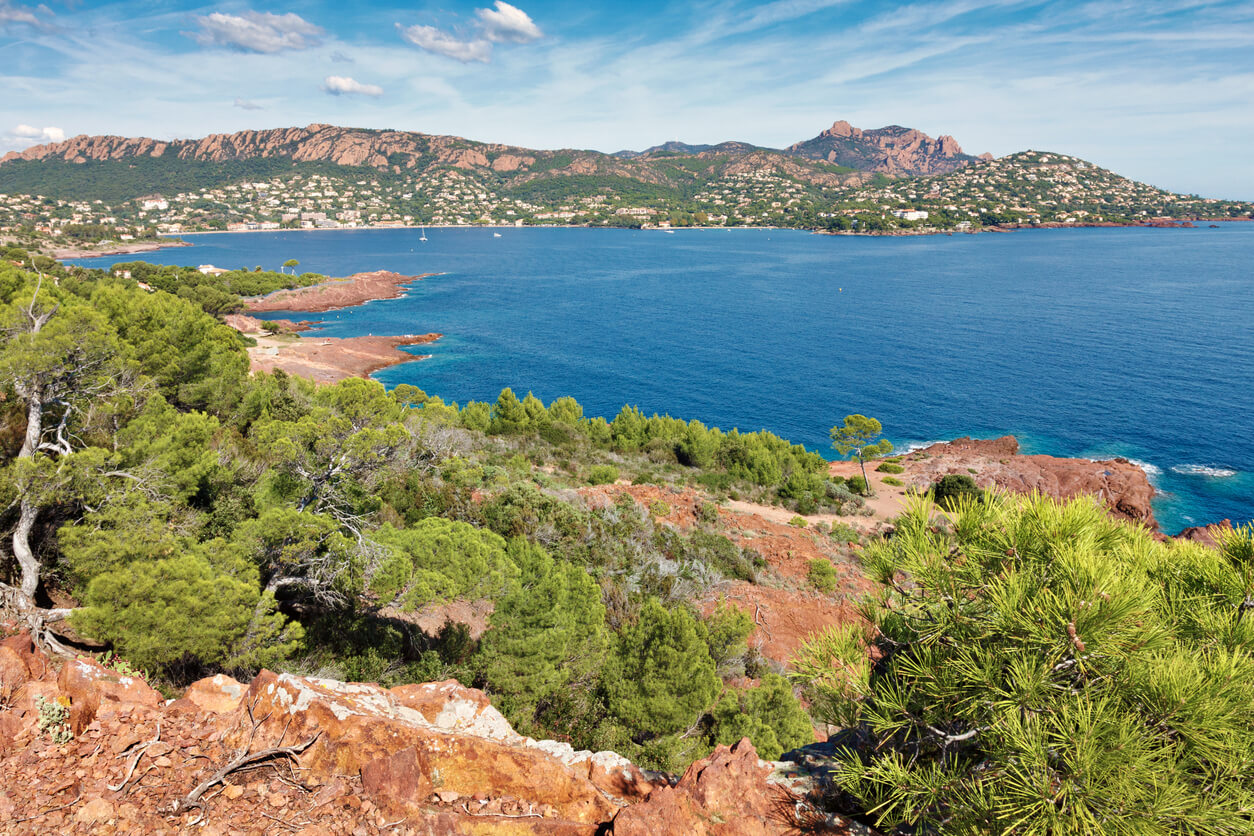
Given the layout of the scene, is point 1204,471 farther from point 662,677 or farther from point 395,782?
point 395,782

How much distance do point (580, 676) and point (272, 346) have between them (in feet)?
181

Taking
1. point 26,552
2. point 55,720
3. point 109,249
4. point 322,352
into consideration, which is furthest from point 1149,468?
point 109,249

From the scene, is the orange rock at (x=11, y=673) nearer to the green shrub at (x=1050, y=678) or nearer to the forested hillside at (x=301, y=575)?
the forested hillside at (x=301, y=575)

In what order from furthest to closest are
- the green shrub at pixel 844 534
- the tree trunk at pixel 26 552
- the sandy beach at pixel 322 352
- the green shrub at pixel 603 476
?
1. the sandy beach at pixel 322 352
2. the green shrub at pixel 603 476
3. the green shrub at pixel 844 534
4. the tree trunk at pixel 26 552

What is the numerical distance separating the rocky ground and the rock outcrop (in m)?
29.6

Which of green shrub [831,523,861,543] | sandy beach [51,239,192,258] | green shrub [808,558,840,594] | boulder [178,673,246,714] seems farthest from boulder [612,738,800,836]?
sandy beach [51,239,192,258]

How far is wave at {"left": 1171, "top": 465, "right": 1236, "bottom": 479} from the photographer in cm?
3397

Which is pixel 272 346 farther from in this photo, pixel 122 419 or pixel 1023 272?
pixel 1023 272

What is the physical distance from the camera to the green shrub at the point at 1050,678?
2.95 m

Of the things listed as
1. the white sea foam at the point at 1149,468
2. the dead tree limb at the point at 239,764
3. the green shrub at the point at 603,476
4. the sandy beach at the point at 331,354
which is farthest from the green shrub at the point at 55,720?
the white sea foam at the point at 1149,468

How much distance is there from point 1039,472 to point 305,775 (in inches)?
1478

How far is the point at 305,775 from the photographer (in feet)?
16.0

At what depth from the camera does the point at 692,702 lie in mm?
9859

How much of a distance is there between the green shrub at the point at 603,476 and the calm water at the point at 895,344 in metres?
17.4
